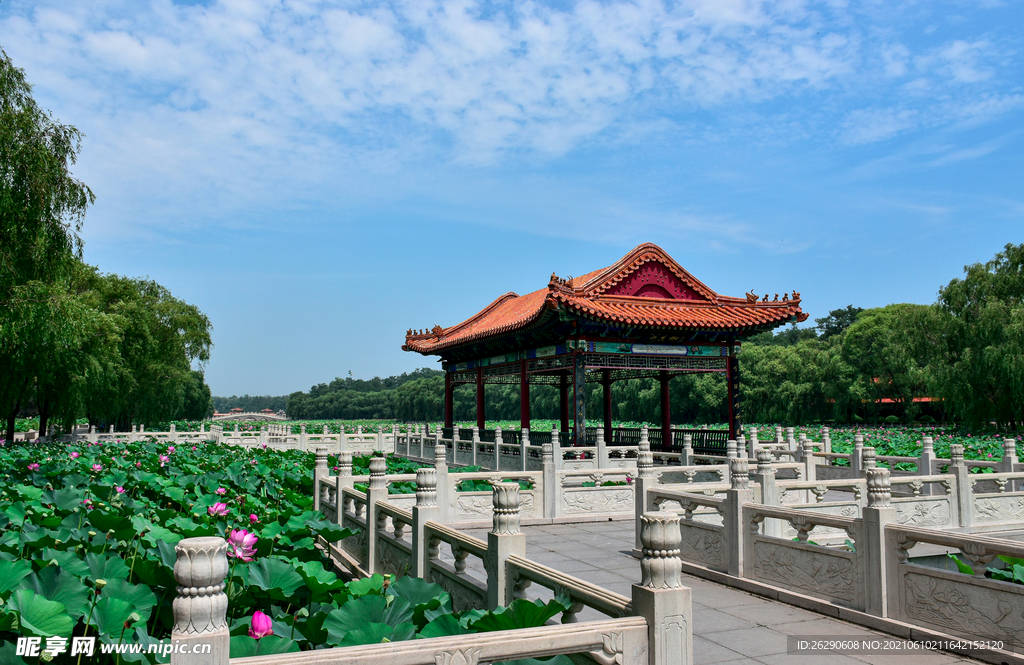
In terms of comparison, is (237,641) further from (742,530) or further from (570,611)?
(742,530)

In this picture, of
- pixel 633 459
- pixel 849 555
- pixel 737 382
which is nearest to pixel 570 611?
pixel 849 555

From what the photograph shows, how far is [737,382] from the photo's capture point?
16.8 metres

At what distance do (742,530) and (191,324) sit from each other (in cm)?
2865

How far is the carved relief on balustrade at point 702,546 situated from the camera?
677cm

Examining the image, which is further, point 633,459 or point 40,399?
point 40,399

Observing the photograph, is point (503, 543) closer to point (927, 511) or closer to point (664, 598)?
point (664, 598)

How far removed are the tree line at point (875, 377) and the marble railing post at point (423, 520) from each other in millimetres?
22741

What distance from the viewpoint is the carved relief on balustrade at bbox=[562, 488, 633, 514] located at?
1073 centimetres

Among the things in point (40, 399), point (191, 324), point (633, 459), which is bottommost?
point (633, 459)

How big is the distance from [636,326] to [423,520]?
1081cm

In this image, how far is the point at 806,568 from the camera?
577 centimetres

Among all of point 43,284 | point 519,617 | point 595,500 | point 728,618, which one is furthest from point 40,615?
point 43,284

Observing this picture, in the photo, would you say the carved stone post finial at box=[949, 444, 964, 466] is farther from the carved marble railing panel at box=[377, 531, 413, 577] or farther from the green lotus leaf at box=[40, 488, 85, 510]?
the green lotus leaf at box=[40, 488, 85, 510]

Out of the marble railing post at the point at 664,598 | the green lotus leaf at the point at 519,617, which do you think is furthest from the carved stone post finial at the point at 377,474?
the marble railing post at the point at 664,598
